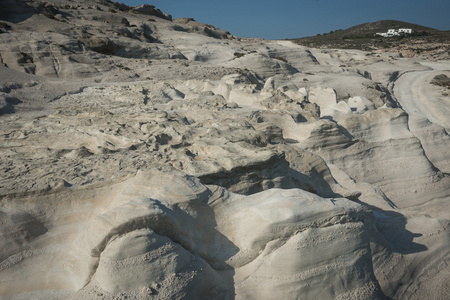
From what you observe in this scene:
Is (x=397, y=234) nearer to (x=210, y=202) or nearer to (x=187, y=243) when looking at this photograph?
(x=210, y=202)

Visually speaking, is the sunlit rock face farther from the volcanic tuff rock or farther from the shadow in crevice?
the shadow in crevice

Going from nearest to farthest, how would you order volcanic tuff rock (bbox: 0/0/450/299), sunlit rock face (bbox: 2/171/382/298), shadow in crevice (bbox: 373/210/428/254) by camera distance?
sunlit rock face (bbox: 2/171/382/298) → volcanic tuff rock (bbox: 0/0/450/299) → shadow in crevice (bbox: 373/210/428/254)

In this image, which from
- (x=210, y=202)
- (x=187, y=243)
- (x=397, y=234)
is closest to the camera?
(x=187, y=243)

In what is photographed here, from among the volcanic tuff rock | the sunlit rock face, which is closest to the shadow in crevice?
the volcanic tuff rock

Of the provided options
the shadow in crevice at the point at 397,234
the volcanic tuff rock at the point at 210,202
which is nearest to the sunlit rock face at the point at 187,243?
the volcanic tuff rock at the point at 210,202

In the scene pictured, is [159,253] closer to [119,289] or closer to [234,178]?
[119,289]

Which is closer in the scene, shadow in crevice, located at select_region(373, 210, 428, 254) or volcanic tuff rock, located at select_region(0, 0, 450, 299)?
volcanic tuff rock, located at select_region(0, 0, 450, 299)

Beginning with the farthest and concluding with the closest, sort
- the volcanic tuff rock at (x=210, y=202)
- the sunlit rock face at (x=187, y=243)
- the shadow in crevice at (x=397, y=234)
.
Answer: the shadow in crevice at (x=397, y=234)
the volcanic tuff rock at (x=210, y=202)
the sunlit rock face at (x=187, y=243)

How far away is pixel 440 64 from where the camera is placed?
41156 mm

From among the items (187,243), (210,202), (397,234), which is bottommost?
(397,234)

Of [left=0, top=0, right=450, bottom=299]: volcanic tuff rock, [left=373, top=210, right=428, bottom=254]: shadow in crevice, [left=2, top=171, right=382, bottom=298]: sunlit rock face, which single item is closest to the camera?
[left=2, top=171, right=382, bottom=298]: sunlit rock face

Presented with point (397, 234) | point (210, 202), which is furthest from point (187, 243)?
point (397, 234)

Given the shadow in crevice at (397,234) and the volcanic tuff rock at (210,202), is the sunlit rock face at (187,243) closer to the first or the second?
the volcanic tuff rock at (210,202)

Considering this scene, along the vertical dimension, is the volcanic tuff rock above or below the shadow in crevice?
above
